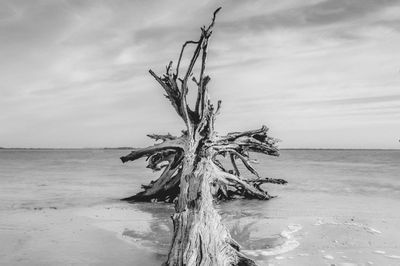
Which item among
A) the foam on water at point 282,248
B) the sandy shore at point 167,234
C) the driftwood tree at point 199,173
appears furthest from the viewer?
the foam on water at point 282,248

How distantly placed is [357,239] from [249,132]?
158 inches

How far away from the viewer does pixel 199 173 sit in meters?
4.88

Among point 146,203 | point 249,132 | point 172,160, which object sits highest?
point 249,132

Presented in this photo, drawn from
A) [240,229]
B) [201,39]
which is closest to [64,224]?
[240,229]

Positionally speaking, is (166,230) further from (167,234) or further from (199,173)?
(199,173)

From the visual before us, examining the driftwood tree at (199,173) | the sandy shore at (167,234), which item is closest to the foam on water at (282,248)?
the sandy shore at (167,234)

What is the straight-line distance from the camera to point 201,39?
6320mm

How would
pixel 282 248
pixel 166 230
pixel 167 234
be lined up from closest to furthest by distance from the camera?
pixel 282 248 → pixel 167 234 → pixel 166 230

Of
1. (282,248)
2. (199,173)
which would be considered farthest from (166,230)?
(282,248)

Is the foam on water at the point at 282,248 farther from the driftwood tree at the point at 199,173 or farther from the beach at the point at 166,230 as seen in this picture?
the driftwood tree at the point at 199,173

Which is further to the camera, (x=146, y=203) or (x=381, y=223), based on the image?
(x=146, y=203)

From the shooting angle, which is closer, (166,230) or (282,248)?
(282,248)

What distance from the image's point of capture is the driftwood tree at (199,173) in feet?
11.2

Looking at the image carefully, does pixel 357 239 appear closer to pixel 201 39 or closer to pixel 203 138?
pixel 203 138
